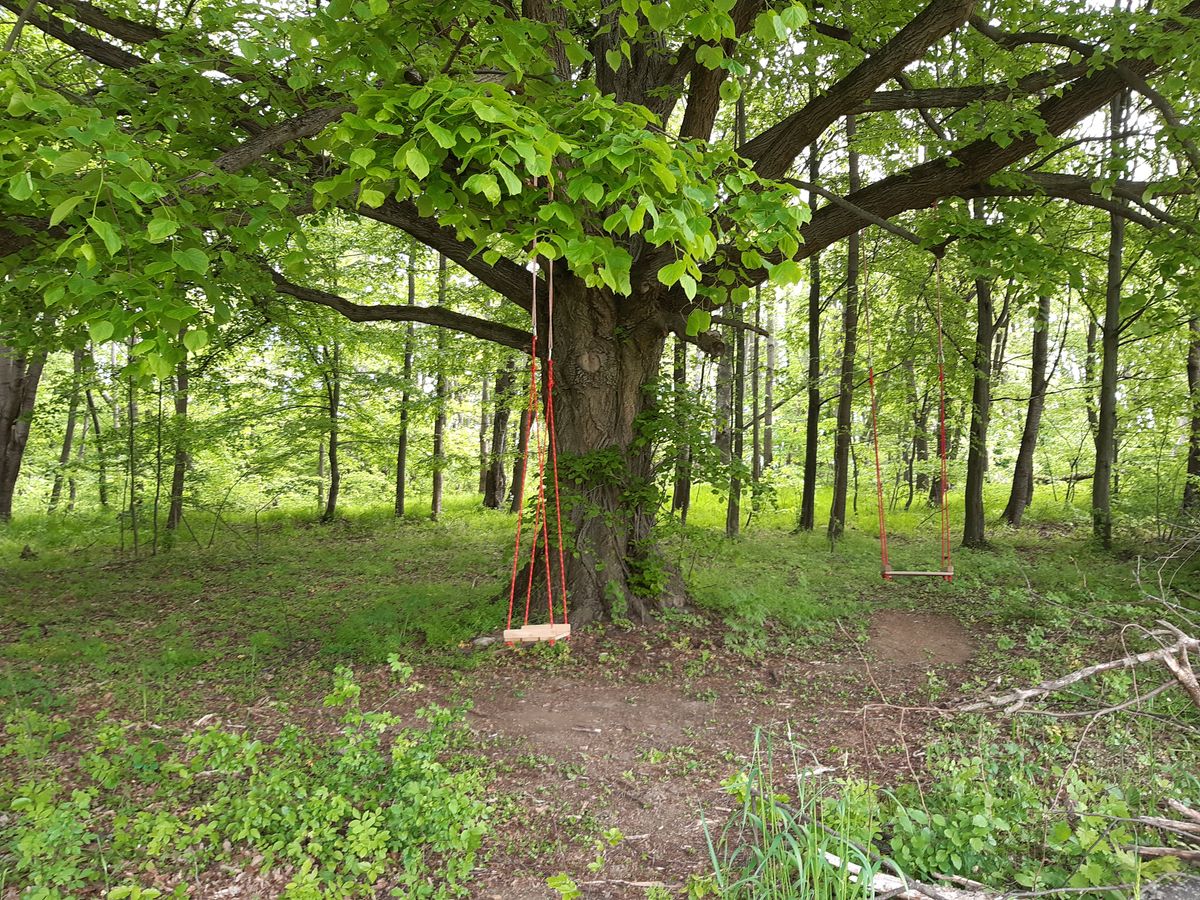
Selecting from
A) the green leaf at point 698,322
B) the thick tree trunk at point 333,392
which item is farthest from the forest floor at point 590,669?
the thick tree trunk at point 333,392

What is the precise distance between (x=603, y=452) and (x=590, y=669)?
A: 1.94 meters

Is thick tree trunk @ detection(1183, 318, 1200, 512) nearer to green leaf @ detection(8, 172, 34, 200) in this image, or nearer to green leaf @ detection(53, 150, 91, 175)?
green leaf @ detection(53, 150, 91, 175)

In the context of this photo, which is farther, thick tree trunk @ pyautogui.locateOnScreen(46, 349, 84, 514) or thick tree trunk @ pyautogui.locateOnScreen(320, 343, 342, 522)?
thick tree trunk @ pyautogui.locateOnScreen(320, 343, 342, 522)

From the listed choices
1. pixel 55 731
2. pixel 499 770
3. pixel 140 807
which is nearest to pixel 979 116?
pixel 499 770

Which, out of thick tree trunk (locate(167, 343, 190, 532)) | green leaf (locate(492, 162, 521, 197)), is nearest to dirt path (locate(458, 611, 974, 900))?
green leaf (locate(492, 162, 521, 197))

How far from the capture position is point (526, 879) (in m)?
2.88

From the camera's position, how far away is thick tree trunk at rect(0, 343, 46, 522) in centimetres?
957

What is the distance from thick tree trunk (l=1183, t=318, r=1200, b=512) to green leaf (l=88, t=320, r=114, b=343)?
10341 mm

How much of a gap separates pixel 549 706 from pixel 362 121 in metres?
3.85

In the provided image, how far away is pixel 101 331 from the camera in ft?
7.97

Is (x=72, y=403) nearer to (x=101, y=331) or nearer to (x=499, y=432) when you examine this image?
(x=499, y=432)

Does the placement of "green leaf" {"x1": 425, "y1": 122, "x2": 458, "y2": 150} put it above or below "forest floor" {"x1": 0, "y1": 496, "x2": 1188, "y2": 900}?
above

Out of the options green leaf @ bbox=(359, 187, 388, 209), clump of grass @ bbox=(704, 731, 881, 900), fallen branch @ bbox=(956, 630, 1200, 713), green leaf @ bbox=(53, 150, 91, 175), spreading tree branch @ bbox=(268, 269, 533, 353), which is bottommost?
clump of grass @ bbox=(704, 731, 881, 900)

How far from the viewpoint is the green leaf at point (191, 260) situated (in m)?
2.66
